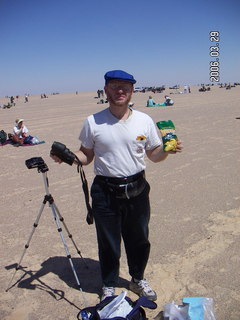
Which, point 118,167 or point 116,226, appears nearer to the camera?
point 118,167

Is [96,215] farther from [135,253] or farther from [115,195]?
[135,253]

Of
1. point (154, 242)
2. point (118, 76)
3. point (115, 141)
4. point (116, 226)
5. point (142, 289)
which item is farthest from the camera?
point (154, 242)

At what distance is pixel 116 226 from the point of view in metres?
2.98

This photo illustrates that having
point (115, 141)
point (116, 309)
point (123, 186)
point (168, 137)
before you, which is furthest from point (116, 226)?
point (168, 137)

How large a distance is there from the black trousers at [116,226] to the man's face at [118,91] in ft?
2.61

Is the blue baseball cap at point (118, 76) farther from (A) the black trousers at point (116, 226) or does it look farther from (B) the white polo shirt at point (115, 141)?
(A) the black trousers at point (116, 226)

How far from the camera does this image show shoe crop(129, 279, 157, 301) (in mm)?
3178

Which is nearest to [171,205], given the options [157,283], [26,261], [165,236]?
[165,236]

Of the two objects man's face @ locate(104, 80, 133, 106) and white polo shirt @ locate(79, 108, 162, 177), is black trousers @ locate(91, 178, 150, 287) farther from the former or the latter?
man's face @ locate(104, 80, 133, 106)

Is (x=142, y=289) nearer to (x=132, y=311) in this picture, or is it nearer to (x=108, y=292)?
(x=108, y=292)

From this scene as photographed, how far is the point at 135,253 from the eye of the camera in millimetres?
3219

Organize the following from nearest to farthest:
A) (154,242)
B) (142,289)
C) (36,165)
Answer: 1. (36,165)
2. (142,289)
3. (154,242)

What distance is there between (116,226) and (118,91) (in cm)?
129

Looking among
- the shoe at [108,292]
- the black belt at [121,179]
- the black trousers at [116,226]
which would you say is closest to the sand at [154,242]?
the shoe at [108,292]
